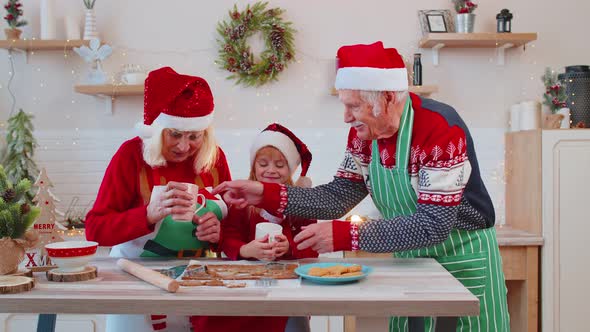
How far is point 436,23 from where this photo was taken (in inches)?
170

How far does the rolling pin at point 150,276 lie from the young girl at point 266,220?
0.39 meters

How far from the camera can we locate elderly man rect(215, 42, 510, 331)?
2061 millimetres

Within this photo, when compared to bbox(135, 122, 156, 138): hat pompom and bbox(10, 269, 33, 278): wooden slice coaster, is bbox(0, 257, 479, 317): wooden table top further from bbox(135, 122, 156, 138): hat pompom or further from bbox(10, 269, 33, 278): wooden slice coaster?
bbox(135, 122, 156, 138): hat pompom

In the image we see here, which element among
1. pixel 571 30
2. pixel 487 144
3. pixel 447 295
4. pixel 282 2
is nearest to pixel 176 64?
pixel 282 2

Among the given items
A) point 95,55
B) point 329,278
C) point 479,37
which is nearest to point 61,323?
point 95,55

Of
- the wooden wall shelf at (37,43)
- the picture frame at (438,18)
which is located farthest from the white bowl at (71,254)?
the picture frame at (438,18)

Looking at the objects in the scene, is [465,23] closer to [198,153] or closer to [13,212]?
[198,153]

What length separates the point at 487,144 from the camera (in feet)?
14.6

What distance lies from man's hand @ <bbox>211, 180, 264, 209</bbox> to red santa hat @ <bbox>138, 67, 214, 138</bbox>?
242 mm

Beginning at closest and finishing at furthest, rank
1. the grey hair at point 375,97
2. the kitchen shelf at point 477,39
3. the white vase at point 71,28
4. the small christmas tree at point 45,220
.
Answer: the grey hair at point 375,97 < the small christmas tree at point 45,220 < the kitchen shelf at point 477,39 < the white vase at point 71,28

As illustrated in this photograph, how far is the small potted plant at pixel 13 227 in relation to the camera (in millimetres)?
1967

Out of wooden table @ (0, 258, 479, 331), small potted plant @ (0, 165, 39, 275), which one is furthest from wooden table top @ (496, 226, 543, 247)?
small potted plant @ (0, 165, 39, 275)

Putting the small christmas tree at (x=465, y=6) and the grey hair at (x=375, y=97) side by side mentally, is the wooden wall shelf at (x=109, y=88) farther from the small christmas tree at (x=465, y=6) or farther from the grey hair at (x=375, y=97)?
the grey hair at (x=375, y=97)

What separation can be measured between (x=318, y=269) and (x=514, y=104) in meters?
2.87
